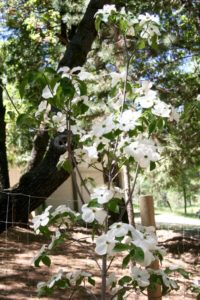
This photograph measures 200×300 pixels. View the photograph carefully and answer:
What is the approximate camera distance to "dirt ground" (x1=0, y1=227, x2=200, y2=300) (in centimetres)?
411

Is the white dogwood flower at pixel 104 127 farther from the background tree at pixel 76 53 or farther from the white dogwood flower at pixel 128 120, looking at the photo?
the background tree at pixel 76 53

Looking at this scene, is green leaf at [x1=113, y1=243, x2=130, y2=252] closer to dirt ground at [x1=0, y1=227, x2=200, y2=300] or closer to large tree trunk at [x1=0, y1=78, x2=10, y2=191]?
dirt ground at [x1=0, y1=227, x2=200, y2=300]

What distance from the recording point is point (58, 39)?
911 centimetres

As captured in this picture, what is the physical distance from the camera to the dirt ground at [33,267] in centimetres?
411

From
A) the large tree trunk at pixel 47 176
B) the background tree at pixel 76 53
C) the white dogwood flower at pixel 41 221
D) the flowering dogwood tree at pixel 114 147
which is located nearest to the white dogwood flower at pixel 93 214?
the flowering dogwood tree at pixel 114 147

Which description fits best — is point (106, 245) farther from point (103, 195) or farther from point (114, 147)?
point (114, 147)

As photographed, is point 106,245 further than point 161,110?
No

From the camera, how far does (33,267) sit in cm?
501

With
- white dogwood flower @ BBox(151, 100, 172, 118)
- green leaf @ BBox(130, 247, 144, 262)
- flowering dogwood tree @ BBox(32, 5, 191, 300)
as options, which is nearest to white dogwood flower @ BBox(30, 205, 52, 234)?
flowering dogwood tree @ BBox(32, 5, 191, 300)

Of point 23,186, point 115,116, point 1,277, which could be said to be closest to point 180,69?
point 23,186

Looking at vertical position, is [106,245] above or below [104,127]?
below

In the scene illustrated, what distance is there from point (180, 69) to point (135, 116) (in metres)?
6.40

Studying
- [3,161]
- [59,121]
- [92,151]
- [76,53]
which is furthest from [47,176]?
[3,161]

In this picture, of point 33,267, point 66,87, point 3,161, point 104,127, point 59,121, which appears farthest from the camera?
point 3,161
